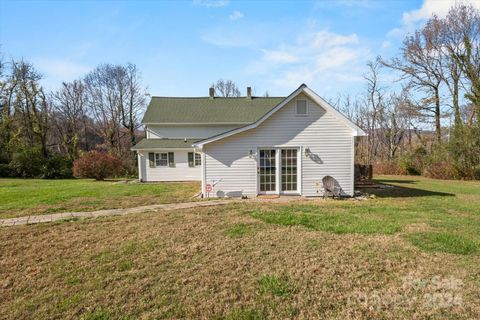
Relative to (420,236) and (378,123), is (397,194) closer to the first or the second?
(420,236)

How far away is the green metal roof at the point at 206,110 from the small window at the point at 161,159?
3.25m

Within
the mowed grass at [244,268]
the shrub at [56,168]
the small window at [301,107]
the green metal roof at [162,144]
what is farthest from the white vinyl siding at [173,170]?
the mowed grass at [244,268]

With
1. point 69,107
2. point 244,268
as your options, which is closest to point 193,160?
point 244,268

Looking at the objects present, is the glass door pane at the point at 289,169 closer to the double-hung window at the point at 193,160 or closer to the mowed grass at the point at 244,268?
the mowed grass at the point at 244,268

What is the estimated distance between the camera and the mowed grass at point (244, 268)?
3.27 m

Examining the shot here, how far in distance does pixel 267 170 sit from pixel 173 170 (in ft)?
34.2

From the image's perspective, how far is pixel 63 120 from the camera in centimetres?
3538

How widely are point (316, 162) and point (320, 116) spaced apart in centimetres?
200

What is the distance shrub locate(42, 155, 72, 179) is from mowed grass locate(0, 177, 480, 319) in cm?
2135

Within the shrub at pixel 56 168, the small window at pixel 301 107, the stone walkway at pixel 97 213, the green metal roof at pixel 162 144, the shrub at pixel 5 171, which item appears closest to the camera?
the stone walkway at pixel 97 213

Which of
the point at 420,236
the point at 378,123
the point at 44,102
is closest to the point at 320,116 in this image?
the point at 420,236

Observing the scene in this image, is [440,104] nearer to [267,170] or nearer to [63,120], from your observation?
[267,170]

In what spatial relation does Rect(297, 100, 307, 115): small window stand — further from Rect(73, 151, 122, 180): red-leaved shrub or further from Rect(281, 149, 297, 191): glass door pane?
Rect(73, 151, 122, 180): red-leaved shrub

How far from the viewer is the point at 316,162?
11.2 m
